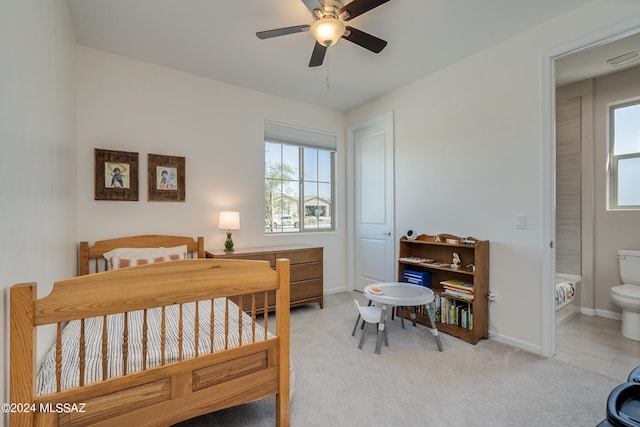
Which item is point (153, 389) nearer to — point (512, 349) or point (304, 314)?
point (304, 314)

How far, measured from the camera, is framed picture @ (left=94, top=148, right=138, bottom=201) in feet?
8.73

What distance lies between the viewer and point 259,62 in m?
2.91

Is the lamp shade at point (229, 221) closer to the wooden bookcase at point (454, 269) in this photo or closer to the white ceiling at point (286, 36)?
the white ceiling at point (286, 36)

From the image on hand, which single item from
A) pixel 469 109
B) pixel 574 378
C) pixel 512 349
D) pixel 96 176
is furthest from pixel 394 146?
pixel 96 176

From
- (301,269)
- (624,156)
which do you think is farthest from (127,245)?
(624,156)

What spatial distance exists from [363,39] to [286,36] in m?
0.79

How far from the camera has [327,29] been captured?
1867 millimetres

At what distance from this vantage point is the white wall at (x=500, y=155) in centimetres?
233

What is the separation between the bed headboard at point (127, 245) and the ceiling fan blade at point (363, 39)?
93.3 inches

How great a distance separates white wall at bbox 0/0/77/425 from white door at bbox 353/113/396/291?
10.4 feet

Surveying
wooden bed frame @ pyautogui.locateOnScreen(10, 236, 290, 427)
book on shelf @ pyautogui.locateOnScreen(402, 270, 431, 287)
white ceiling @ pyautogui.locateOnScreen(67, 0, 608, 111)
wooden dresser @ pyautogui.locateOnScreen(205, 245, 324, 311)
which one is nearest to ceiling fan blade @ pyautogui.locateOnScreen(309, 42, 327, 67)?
white ceiling @ pyautogui.locateOnScreen(67, 0, 608, 111)

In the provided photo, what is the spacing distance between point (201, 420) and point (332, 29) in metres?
2.48

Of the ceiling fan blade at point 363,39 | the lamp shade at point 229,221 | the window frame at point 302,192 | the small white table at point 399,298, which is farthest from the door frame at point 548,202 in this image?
the lamp shade at point 229,221

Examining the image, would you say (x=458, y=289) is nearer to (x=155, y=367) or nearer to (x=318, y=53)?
Result: (x=318, y=53)
